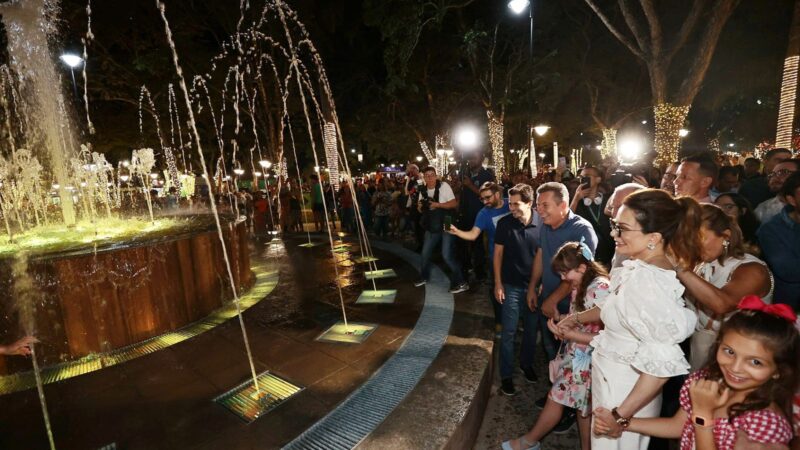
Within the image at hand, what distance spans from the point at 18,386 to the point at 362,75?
2459cm

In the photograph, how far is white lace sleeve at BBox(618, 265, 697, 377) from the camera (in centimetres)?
197

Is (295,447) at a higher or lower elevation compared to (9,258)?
lower

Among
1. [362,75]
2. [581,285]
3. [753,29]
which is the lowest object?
[581,285]

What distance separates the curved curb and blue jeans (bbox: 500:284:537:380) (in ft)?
2.40

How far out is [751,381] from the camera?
1746mm

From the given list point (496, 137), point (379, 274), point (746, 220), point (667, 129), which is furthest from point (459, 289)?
point (496, 137)

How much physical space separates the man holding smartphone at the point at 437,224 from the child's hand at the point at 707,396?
4519 millimetres

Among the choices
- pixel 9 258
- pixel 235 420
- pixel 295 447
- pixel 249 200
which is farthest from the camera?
pixel 249 200

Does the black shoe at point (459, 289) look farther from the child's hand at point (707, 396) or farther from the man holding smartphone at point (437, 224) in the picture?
the child's hand at point (707, 396)

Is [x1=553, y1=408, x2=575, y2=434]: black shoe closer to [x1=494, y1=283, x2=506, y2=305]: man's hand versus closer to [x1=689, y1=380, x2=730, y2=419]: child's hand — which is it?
[x1=494, y1=283, x2=506, y2=305]: man's hand

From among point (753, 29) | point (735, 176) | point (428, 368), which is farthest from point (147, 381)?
point (753, 29)

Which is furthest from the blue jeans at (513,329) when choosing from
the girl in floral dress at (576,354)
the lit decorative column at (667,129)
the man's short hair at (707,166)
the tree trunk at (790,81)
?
the tree trunk at (790,81)

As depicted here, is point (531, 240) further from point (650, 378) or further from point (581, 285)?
point (650, 378)

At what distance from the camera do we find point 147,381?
3930 millimetres
